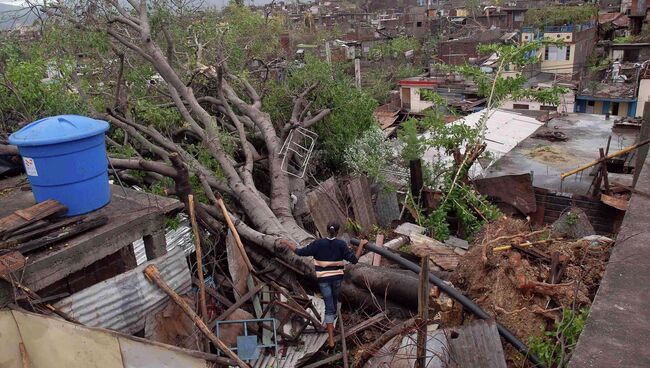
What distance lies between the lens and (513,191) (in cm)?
1030

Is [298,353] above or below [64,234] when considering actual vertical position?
below

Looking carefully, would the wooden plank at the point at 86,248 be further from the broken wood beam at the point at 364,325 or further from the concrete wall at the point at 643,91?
the concrete wall at the point at 643,91

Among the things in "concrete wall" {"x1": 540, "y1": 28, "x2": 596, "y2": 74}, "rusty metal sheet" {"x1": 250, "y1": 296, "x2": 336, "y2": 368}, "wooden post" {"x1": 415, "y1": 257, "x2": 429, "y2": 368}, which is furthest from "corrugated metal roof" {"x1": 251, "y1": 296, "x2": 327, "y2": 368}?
"concrete wall" {"x1": 540, "y1": 28, "x2": 596, "y2": 74}

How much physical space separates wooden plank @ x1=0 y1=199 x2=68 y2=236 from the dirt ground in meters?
4.23

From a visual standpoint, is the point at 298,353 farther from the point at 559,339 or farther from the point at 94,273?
the point at 559,339

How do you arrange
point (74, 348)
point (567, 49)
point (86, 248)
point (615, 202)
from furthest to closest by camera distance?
point (567, 49) < point (615, 202) < point (86, 248) < point (74, 348)

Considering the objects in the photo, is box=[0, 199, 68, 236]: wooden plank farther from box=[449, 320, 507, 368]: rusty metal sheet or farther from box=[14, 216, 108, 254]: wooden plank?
box=[449, 320, 507, 368]: rusty metal sheet

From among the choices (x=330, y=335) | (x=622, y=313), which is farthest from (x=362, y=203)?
(x=622, y=313)

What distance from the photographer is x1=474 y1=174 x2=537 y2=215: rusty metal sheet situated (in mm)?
10180

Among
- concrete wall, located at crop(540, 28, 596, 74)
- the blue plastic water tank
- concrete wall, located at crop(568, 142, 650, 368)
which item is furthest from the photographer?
concrete wall, located at crop(540, 28, 596, 74)

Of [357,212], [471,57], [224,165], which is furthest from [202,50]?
[471,57]

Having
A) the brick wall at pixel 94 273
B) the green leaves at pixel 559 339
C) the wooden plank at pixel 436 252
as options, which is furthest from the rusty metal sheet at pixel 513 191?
the brick wall at pixel 94 273

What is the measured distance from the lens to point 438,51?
1355 inches

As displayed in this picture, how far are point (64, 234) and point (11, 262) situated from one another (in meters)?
0.54
